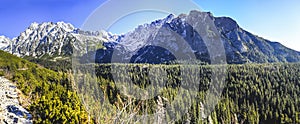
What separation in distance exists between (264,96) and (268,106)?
9500mm

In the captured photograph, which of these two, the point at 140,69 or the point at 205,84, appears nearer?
the point at 205,84

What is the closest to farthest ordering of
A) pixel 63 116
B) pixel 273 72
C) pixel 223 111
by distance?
pixel 63 116, pixel 223 111, pixel 273 72

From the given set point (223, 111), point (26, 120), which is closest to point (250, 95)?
point (223, 111)

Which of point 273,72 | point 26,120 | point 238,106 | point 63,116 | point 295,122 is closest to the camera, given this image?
point 63,116

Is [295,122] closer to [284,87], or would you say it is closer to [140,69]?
[284,87]

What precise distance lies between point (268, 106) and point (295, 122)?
15931mm

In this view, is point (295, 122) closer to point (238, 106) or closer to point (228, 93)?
point (238, 106)

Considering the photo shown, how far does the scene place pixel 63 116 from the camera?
11766mm

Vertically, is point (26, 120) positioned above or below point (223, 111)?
above

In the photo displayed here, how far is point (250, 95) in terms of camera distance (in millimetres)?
113812

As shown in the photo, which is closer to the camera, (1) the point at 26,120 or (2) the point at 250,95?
(1) the point at 26,120

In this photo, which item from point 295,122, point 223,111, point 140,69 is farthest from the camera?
point 140,69

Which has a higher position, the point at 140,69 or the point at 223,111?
the point at 140,69

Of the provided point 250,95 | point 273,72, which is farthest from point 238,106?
point 273,72
